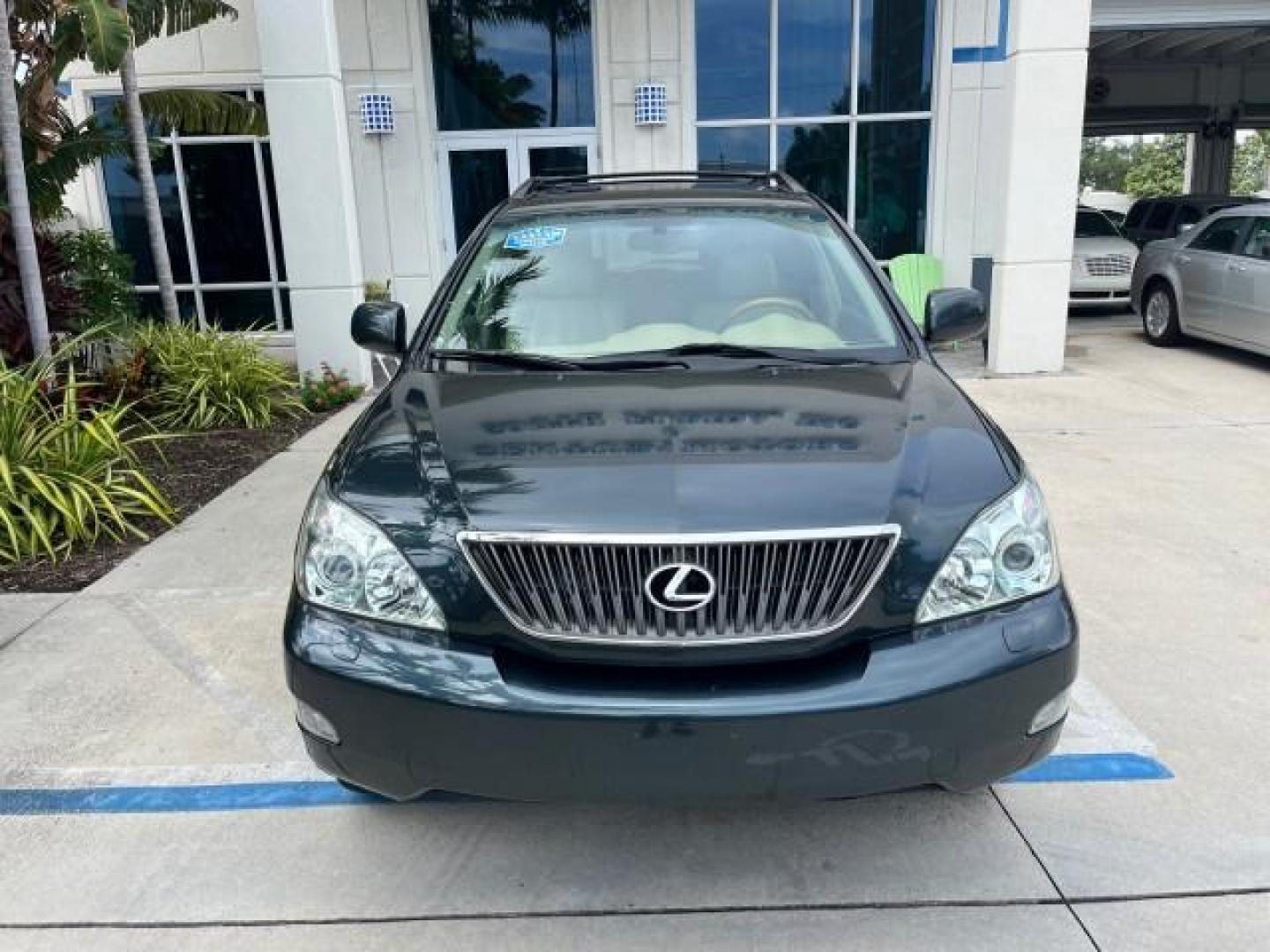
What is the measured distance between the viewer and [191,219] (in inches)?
490

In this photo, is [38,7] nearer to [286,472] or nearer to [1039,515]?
[286,472]

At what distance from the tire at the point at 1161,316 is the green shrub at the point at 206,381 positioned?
9536mm

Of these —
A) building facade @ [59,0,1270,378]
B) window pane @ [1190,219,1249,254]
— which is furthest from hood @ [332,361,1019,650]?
building facade @ [59,0,1270,378]

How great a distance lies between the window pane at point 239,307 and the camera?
12.7 m

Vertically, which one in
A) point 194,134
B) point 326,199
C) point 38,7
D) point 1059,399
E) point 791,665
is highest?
point 38,7

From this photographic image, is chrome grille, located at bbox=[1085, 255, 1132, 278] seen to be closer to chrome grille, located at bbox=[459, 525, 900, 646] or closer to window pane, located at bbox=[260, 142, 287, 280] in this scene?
window pane, located at bbox=[260, 142, 287, 280]

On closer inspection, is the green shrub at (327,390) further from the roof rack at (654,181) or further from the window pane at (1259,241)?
the window pane at (1259,241)

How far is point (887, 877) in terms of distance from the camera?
273cm

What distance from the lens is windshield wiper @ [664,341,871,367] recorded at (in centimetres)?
326

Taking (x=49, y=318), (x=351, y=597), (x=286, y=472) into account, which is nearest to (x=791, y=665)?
(x=351, y=597)

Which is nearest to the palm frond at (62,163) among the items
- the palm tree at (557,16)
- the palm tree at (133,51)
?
the palm tree at (133,51)

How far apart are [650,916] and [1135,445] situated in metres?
6.00

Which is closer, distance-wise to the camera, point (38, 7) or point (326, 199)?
point (38, 7)

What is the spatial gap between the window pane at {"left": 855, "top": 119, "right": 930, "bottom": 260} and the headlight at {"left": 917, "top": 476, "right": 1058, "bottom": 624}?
10401 mm
